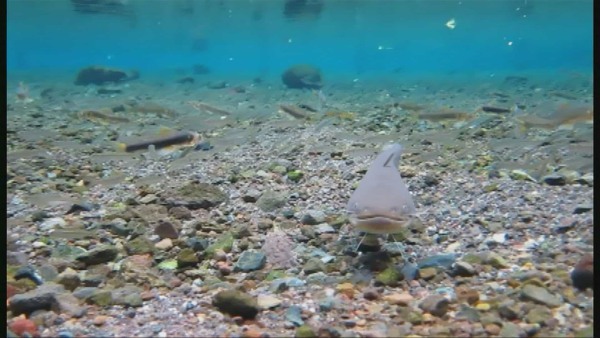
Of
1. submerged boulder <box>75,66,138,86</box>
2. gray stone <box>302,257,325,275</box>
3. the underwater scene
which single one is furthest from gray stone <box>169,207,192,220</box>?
submerged boulder <box>75,66,138,86</box>

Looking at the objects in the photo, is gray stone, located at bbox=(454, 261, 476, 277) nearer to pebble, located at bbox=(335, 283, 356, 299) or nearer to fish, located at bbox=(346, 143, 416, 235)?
fish, located at bbox=(346, 143, 416, 235)

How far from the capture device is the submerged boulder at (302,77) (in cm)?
2436

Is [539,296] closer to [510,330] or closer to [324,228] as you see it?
[510,330]

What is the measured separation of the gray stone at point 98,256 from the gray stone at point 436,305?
2.11 meters

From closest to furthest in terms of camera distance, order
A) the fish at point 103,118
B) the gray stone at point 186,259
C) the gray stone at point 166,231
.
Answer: the gray stone at point 186,259 < the gray stone at point 166,231 < the fish at point 103,118

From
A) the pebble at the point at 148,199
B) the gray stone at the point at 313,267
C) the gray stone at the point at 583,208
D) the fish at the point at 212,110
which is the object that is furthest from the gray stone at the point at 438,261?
the fish at the point at 212,110

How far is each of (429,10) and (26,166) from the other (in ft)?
156

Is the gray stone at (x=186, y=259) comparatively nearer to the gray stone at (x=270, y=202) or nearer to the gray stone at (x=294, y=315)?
the gray stone at (x=294, y=315)

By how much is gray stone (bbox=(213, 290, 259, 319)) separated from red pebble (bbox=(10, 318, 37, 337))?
87 centimetres

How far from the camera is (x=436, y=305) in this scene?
8.45ft

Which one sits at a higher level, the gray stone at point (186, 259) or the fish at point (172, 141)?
the gray stone at point (186, 259)

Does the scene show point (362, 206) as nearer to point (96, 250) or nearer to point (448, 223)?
point (448, 223)

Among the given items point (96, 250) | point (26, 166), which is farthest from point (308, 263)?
point (26, 166)

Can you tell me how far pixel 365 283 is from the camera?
3.04 metres
